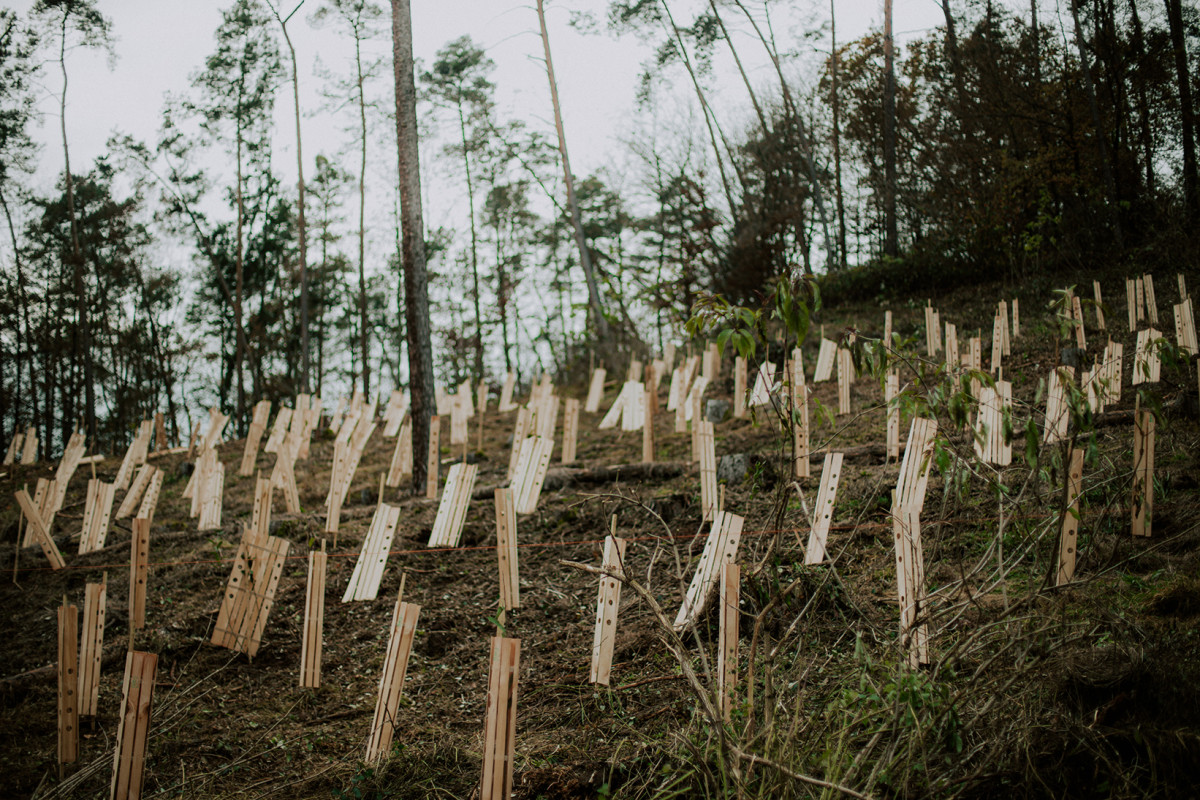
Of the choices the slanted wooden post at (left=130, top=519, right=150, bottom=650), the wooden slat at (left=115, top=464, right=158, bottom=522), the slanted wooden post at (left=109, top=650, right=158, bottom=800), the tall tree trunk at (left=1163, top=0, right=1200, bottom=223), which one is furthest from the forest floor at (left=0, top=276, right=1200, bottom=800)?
the tall tree trunk at (left=1163, top=0, right=1200, bottom=223)

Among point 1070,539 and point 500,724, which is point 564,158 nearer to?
point 1070,539

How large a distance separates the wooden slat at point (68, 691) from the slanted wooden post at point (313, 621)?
3.18ft

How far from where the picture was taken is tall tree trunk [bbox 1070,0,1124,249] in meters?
11.6

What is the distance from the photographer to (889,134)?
15.7 m

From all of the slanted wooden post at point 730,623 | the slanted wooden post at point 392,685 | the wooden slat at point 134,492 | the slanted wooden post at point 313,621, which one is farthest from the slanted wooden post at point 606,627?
the wooden slat at point 134,492

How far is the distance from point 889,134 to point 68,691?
16.8 meters

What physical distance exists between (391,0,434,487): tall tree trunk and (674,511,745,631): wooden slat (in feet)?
15.3

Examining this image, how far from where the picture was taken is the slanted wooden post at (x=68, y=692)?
10.8 feet

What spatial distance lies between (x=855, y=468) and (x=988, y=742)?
3.58 meters

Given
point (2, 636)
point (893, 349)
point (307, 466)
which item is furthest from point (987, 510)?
point (307, 466)

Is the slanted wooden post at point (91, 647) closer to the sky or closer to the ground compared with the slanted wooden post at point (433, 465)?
closer to the ground

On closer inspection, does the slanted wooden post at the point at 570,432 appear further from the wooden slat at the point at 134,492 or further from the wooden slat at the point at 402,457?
the wooden slat at the point at 134,492

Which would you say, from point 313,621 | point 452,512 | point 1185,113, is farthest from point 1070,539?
point 1185,113

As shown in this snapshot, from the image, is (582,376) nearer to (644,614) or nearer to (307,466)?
(307,466)
